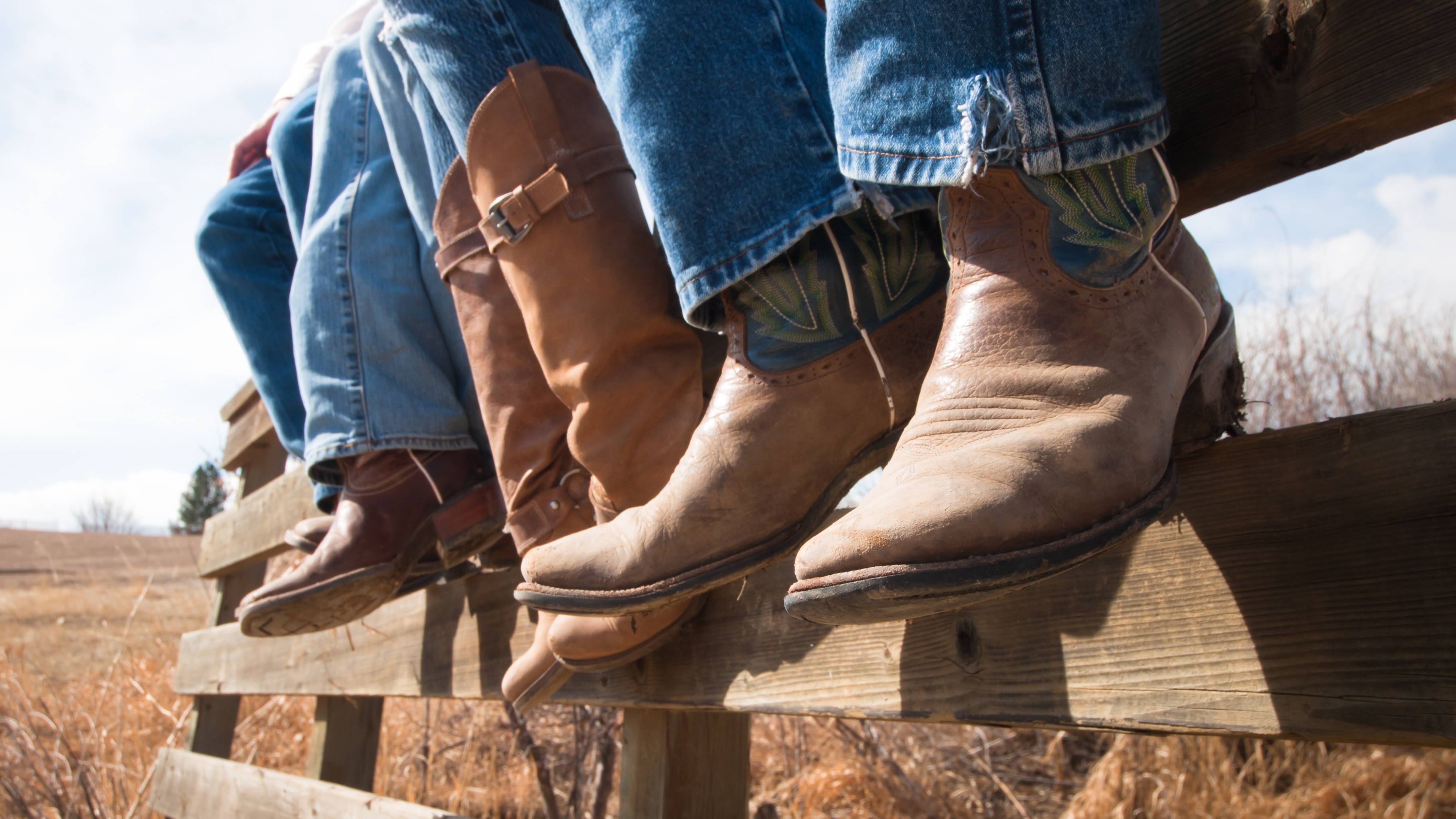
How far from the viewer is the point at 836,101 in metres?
0.71

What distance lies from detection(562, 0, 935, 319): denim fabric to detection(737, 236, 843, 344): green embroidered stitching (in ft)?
0.09

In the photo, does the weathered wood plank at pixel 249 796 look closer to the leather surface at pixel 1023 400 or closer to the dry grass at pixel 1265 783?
the leather surface at pixel 1023 400

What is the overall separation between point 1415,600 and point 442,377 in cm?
130

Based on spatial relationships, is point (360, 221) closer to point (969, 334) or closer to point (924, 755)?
point (969, 334)

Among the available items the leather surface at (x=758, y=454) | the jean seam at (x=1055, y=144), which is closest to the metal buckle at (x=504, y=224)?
the leather surface at (x=758, y=454)

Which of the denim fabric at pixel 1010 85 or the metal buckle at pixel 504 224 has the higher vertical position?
the metal buckle at pixel 504 224

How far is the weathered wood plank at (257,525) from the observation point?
2357mm

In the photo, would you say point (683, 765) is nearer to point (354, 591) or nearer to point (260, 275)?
point (354, 591)

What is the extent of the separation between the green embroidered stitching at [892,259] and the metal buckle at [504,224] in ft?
1.34

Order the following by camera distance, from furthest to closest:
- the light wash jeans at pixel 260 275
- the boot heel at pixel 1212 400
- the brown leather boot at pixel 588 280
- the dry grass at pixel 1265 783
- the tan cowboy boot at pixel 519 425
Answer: the dry grass at pixel 1265 783 → the light wash jeans at pixel 260 275 → the tan cowboy boot at pixel 519 425 → the brown leather boot at pixel 588 280 → the boot heel at pixel 1212 400

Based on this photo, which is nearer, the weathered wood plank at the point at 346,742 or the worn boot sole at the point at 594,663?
the worn boot sole at the point at 594,663

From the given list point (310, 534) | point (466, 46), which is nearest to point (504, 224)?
point (466, 46)

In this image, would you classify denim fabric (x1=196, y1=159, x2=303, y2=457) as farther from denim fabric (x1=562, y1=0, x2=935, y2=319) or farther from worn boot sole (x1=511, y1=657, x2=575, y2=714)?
denim fabric (x1=562, y1=0, x2=935, y2=319)

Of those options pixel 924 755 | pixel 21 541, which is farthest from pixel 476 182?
pixel 21 541
